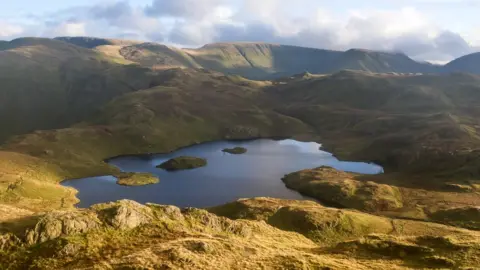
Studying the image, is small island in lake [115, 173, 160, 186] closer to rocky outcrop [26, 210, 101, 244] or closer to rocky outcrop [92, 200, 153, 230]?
rocky outcrop [92, 200, 153, 230]

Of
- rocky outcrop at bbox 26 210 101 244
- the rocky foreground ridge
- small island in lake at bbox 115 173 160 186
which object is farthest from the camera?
small island in lake at bbox 115 173 160 186

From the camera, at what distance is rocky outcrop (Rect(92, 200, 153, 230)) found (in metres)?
49.0

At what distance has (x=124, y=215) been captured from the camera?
49.8 m

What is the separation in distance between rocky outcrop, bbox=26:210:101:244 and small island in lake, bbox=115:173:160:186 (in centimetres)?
11842

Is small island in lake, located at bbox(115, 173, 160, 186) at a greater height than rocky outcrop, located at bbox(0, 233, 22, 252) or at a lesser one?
lesser

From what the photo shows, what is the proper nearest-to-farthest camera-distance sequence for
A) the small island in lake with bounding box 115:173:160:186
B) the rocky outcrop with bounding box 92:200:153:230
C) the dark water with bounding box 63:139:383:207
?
the rocky outcrop with bounding box 92:200:153:230 < the dark water with bounding box 63:139:383:207 < the small island in lake with bounding box 115:173:160:186

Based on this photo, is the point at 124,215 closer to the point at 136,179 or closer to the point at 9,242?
the point at 9,242

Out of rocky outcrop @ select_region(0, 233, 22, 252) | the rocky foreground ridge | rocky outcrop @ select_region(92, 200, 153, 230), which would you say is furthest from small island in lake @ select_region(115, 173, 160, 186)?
rocky outcrop @ select_region(0, 233, 22, 252)

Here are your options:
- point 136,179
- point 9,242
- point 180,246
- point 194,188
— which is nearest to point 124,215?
point 180,246

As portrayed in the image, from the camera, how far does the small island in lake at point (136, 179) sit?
165 m

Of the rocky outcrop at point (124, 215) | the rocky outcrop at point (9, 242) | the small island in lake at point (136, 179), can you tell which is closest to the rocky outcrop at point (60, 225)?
the rocky outcrop at point (9, 242)

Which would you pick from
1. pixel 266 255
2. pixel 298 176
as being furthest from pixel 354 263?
pixel 298 176

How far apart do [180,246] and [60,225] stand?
1376 cm

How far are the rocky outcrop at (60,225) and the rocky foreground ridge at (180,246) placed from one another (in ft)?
0.31
